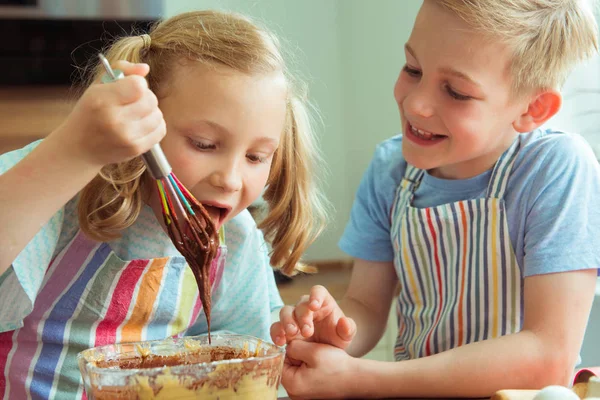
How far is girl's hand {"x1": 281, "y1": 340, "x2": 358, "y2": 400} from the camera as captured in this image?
927mm

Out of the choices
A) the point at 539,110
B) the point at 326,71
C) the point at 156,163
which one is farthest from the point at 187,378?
the point at 326,71

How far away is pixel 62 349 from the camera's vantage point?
1.02 meters

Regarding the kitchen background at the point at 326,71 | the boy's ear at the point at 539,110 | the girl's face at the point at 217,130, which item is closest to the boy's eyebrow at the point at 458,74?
the boy's ear at the point at 539,110

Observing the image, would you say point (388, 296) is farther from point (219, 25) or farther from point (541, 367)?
point (219, 25)

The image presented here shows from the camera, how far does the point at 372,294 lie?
4.18ft

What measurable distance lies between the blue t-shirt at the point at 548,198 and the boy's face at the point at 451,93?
59 mm

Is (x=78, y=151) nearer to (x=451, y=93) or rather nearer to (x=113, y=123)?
(x=113, y=123)

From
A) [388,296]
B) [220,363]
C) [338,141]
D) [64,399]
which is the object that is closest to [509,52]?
[388,296]

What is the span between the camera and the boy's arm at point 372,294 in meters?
1.25

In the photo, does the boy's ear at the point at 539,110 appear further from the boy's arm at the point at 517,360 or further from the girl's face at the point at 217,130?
the girl's face at the point at 217,130

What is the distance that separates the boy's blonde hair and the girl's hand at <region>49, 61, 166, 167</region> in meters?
0.53

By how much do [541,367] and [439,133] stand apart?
340 millimetres

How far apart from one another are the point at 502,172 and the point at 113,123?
645mm

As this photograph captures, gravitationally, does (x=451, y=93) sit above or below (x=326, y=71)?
above
